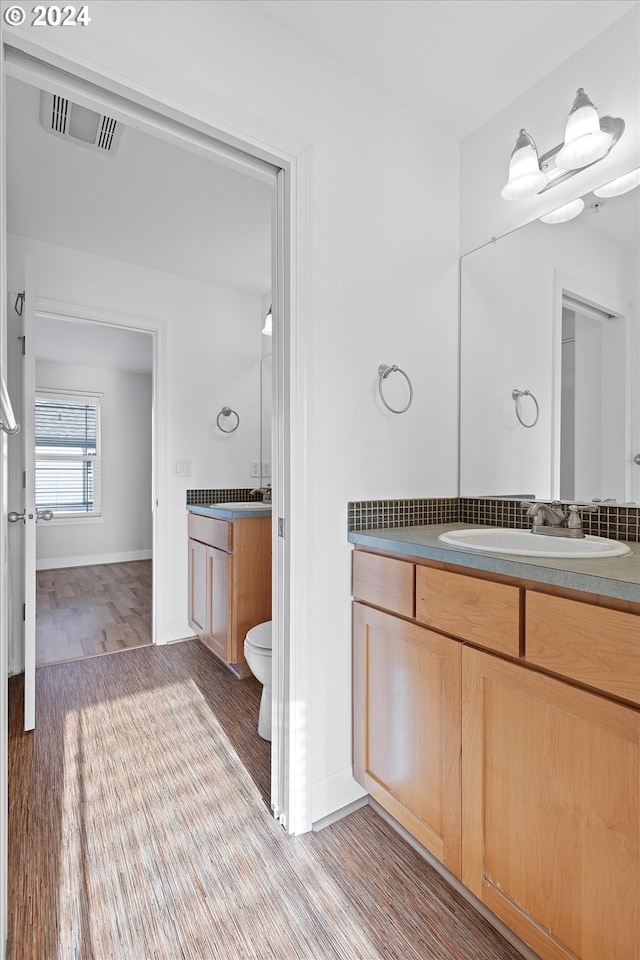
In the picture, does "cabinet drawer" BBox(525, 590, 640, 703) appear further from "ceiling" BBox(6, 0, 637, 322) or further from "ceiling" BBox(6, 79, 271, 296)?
"ceiling" BBox(6, 79, 271, 296)

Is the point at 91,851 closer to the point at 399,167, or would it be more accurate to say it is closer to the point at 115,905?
the point at 115,905

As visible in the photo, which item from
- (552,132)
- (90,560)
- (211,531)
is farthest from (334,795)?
(90,560)

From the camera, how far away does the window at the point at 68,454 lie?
5609 mm

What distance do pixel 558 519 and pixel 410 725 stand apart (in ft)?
2.50

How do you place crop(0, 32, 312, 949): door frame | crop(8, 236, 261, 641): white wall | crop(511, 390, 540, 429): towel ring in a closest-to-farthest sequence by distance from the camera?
A: crop(0, 32, 312, 949): door frame
crop(511, 390, 540, 429): towel ring
crop(8, 236, 261, 641): white wall

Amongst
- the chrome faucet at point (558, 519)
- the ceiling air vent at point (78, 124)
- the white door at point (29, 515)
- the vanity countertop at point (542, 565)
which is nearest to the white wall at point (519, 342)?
the chrome faucet at point (558, 519)

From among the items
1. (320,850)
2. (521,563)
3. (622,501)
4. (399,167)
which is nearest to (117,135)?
(399,167)

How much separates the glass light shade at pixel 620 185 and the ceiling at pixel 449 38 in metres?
0.48

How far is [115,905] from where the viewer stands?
1226 millimetres

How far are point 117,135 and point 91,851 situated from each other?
2480 mm

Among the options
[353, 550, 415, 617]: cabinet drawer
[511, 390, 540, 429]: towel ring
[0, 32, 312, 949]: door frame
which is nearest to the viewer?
[353, 550, 415, 617]: cabinet drawer

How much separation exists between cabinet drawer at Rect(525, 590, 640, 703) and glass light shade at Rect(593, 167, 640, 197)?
4.14 feet

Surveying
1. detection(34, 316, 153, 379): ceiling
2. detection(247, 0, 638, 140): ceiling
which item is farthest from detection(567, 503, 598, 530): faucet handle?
detection(34, 316, 153, 379): ceiling

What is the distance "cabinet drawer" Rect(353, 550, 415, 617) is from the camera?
138 cm
